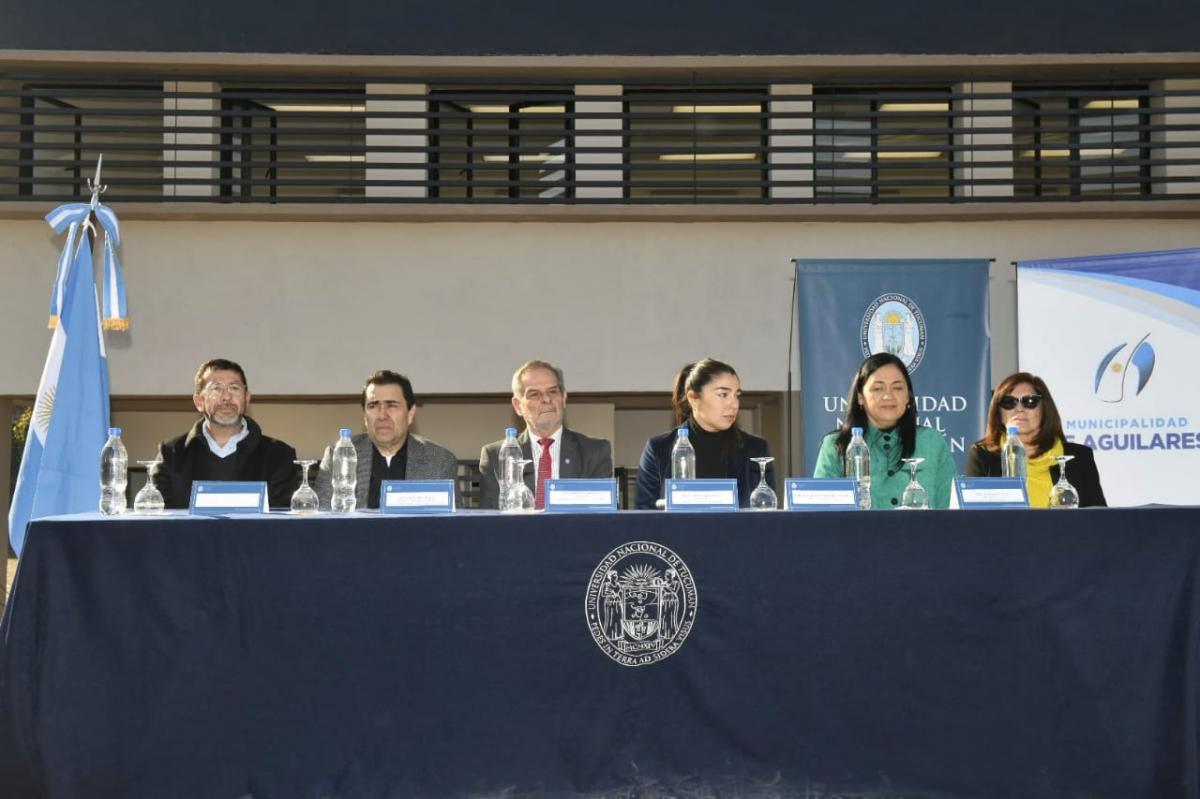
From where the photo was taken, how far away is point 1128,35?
6.97 meters

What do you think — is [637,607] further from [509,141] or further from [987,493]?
[509,141]

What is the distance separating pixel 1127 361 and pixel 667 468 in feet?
10.9

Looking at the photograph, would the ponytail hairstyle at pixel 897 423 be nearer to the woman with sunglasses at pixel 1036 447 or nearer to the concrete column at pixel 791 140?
the woman with sunglasses at pixel 1036 447

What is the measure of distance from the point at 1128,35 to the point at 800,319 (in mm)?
2946

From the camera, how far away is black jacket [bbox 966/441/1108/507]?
12.4 feet

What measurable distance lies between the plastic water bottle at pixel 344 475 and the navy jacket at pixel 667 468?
3.21ft

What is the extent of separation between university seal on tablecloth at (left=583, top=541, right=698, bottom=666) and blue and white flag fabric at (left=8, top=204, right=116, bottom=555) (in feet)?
10.4

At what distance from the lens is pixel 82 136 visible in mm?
7805

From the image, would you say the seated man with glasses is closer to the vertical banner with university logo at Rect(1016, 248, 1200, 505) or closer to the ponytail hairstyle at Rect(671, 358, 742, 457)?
the ponytail hairstyle at Rect(671, 358, 742, 457)

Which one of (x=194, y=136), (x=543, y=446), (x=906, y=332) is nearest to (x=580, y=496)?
(x=543, y=446)

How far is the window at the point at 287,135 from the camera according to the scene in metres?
6.84

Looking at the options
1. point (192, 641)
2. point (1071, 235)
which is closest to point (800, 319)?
point (1071, 235)

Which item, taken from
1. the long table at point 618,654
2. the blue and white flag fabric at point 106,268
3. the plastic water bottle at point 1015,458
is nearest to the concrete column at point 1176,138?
the plastic water bottle at point 1015,458

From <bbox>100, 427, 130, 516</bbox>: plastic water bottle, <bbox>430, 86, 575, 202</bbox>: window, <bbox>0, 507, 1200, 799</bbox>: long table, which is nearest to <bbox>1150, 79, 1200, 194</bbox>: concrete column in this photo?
<bbox>430, 86, 575, 202</bbox>: window
